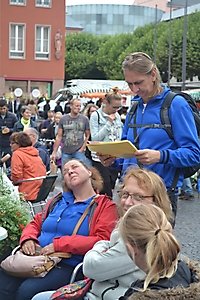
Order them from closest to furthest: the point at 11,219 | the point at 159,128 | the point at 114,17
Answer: the point at 159,128 < the point at 11,219 < the point at 114,17

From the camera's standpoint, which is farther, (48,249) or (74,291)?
(48,249)

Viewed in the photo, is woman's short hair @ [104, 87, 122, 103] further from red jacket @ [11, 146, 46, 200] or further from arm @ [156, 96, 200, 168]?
arm @ [156, 96, 200, 168]

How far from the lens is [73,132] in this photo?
10633 mm

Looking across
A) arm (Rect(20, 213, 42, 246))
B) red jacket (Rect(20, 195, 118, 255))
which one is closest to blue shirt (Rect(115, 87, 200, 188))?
red jacket (Rect(20, 195, 118, 255))

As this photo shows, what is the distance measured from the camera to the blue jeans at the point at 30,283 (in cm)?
402

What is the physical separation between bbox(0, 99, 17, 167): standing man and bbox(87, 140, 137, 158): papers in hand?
26.7 feet

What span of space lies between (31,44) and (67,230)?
46953mm

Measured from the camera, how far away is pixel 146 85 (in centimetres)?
396

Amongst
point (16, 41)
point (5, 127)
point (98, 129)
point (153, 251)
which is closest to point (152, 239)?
point (153, 251)

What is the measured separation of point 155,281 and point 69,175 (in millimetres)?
1845

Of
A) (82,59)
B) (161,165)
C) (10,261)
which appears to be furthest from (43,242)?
(82,59)

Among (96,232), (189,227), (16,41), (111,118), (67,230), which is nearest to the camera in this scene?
(96,232)

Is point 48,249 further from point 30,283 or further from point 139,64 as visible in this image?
point 139,64

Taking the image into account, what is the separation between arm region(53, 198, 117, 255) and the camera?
4.11 m
